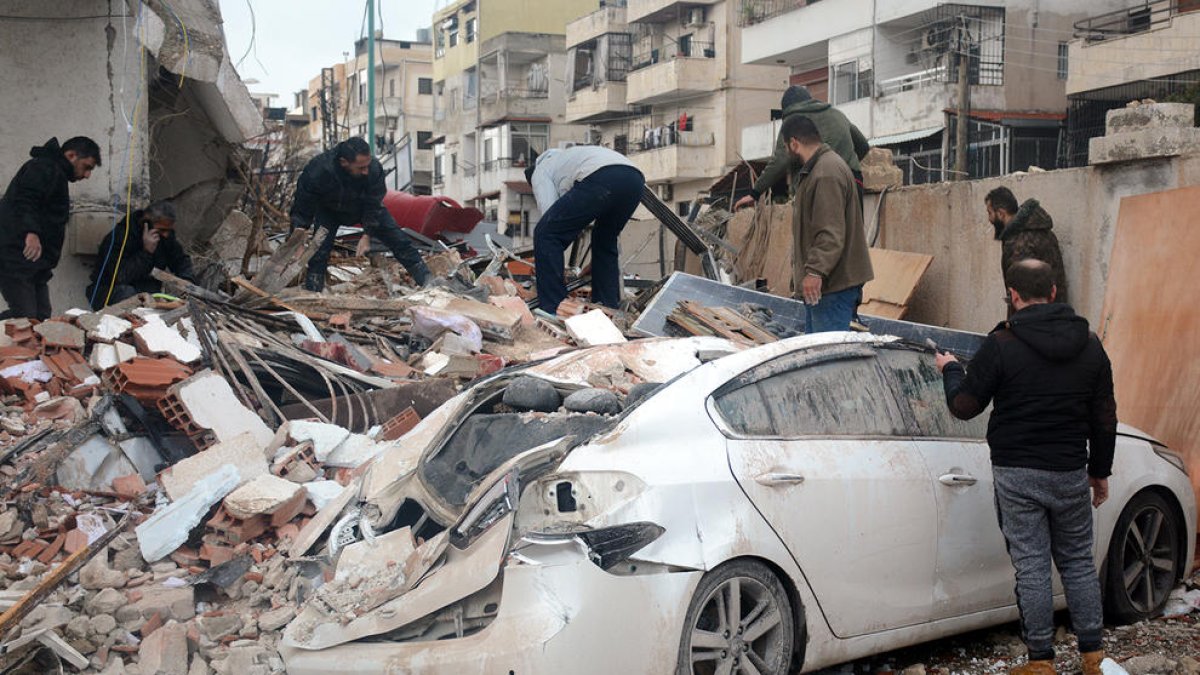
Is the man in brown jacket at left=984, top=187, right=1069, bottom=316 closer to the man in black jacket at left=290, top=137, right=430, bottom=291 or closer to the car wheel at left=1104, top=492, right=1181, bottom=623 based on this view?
the car wheel at left=1104, top=492, right=1181, bottom=623

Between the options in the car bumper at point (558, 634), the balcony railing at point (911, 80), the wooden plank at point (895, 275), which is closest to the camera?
the car bumper at point (558, 634)

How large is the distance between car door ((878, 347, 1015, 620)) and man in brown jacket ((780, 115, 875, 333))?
2137 mm

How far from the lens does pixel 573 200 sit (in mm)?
9734

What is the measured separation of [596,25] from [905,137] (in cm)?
2286

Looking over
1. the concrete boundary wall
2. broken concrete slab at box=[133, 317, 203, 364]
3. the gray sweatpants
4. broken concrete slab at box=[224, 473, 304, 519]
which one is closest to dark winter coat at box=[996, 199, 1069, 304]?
the concrete boundary wall

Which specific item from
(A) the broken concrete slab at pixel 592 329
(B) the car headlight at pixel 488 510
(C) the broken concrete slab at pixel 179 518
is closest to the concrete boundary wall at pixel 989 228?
(A) the broken concrete slab at pixel 592 329

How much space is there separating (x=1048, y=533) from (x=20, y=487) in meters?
5.36

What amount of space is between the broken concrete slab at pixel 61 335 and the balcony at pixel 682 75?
38465 millimetres

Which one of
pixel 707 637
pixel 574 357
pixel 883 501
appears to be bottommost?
pixel 707 637

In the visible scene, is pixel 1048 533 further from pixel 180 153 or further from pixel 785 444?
pixel 180 153

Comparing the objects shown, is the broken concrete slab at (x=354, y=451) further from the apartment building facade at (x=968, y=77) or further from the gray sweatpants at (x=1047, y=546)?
the apartment building facade at (x=968, y=77)

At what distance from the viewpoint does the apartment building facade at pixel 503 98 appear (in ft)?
195

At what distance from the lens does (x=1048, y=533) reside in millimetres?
4887

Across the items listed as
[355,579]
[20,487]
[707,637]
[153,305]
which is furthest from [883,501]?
[153,305]
